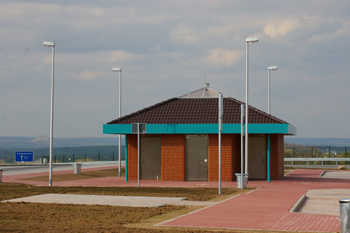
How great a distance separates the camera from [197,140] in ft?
96.4

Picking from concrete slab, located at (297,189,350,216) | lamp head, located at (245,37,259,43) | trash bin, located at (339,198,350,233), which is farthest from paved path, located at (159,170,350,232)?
lamp head, located at (245,37,259,43)

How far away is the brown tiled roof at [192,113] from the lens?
29344mm

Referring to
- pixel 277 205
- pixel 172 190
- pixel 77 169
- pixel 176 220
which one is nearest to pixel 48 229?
pixel 176 220

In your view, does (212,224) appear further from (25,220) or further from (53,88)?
(53,88)

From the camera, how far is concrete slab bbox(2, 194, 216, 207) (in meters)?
17.2

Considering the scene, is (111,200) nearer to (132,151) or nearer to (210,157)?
(210,157)

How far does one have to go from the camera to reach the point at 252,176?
99.6 feet

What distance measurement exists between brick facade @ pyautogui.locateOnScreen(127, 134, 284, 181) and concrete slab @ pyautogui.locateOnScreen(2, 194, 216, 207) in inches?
397

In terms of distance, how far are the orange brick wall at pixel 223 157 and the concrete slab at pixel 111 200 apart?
33.9ft

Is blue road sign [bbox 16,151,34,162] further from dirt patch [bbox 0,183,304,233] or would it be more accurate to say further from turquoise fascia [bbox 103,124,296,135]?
dirt patch [bbox 0,183,304,233]

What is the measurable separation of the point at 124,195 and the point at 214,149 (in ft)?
32.0

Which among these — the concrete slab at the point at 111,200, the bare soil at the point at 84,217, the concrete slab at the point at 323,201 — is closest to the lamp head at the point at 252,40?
the concrete slab at the point at 323,201

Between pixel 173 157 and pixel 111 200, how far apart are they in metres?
11.4

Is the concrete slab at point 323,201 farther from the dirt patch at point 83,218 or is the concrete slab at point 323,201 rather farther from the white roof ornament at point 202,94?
the white roof ornament at point 202,94
